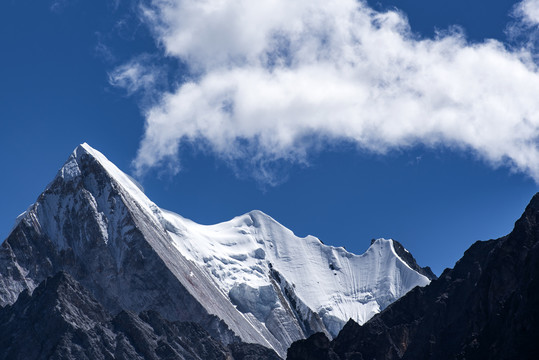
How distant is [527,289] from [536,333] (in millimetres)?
6486

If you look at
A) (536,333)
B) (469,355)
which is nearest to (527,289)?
(536,333)

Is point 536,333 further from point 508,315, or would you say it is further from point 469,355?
point 469,355

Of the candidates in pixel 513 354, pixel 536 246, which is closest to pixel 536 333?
pixel 513 354

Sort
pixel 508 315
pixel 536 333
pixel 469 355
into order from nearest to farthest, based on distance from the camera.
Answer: pixel 536 333
pixel 508 315
pixel 469 355

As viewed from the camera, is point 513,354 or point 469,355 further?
point 469,355

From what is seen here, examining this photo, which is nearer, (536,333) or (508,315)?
(536,333)

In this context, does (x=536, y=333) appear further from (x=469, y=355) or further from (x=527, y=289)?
(x=469, y=355)

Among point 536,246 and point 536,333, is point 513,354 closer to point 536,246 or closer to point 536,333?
point 536,333

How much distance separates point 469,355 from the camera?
195 meters

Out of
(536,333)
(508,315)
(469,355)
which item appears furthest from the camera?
(469,355)

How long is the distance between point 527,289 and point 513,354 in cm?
747

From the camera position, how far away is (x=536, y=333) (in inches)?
6678

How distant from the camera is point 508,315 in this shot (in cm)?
18200

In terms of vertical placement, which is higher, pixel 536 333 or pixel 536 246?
pixel 536 246
